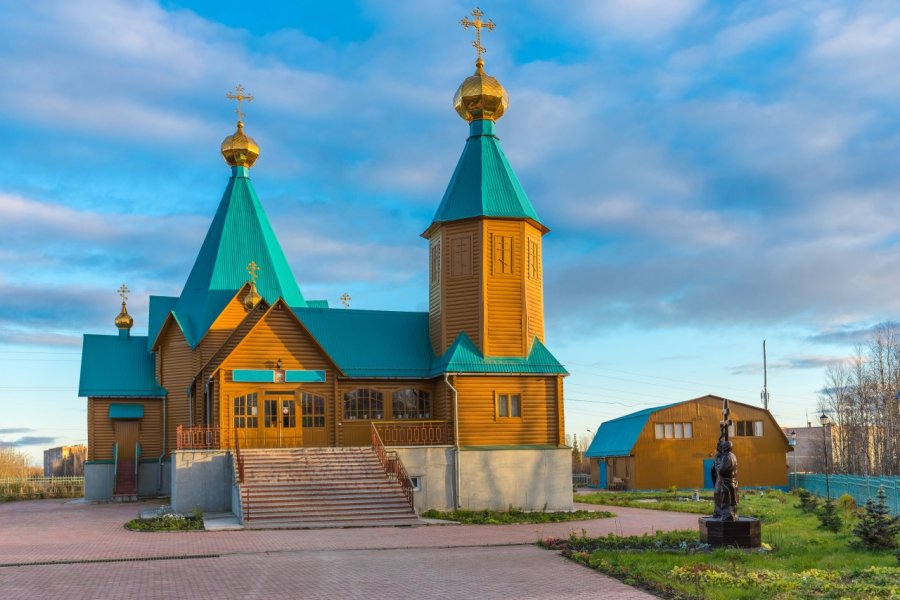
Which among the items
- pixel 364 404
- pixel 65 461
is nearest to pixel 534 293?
pixel 364 404

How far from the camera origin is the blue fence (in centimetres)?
2376

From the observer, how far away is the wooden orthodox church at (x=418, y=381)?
2334 centimetres

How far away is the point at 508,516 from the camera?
2248cm

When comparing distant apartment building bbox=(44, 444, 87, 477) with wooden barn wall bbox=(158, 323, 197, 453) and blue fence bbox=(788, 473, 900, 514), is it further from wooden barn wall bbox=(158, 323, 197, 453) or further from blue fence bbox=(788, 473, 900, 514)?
blue fence bbox=(788, 473, 900, 514)

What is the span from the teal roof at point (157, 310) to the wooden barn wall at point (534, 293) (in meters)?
13.3

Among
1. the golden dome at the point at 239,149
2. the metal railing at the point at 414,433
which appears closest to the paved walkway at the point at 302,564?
the metal railing at the point at 414,433

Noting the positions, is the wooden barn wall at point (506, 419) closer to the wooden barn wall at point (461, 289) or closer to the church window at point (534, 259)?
the wooden barn wall at point (461, 289)

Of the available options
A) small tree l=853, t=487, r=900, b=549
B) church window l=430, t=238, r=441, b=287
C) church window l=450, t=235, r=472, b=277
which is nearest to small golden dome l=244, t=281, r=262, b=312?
church window l=430, t=238, r=441, b=287

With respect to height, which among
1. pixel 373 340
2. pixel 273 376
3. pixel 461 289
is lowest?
pixel 273 376

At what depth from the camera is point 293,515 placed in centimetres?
2002

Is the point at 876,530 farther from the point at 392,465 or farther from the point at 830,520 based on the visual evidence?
the point at 392,465

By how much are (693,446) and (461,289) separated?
17.8m

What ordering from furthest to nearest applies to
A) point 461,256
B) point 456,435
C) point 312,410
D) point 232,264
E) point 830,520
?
point 232,264, point 461,256, point 312,410, point 456,435, point 830,520

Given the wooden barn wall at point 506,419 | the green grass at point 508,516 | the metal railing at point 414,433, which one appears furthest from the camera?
the metal railing at point 414,433
